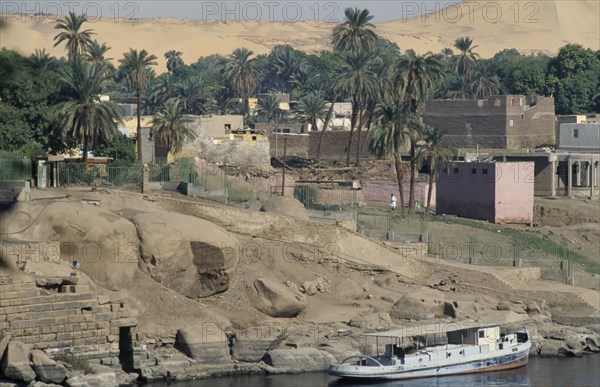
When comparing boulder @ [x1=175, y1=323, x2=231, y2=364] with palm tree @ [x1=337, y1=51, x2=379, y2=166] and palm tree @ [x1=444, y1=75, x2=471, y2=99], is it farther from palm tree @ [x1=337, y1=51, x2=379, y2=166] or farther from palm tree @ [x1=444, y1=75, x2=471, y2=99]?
palm tree @ [x1=444, y1=75, x2=471, y2=99]

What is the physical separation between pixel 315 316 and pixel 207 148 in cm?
3033

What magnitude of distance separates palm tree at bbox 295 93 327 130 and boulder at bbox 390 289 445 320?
43.8 metres

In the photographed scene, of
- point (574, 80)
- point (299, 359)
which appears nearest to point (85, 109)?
point (299, 359)

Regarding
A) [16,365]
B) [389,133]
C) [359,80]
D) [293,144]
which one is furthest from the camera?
[293,144]

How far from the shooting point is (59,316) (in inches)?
1523

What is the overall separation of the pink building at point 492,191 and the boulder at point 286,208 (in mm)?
14869

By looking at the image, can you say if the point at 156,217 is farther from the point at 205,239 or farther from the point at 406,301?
the point at 406,301

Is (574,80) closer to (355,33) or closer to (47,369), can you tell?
(355,33)

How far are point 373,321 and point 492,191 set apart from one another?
73.3ft

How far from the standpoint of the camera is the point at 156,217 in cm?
4528

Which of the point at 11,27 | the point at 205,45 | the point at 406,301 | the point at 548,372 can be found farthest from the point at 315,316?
the point at 205,45

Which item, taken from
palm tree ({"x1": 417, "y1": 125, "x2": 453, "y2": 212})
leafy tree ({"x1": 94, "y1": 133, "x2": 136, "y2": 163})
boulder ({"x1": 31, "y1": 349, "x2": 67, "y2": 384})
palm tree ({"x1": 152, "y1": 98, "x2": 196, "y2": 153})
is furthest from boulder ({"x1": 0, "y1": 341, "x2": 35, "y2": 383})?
palm tree ({"x1": 417, "y1": 125, "x2": 453, "y2": 212})

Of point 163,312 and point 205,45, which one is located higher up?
point 205,45

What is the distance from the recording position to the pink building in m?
66.3
